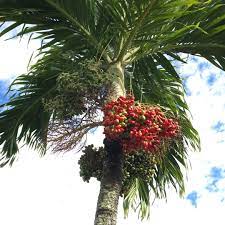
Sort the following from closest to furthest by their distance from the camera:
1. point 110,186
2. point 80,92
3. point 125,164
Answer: point 110,186 < point 80,92 < point 125,164

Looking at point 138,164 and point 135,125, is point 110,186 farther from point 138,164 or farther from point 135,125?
point 138,164

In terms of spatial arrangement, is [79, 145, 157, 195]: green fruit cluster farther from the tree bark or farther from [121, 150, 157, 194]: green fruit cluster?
the tree bark

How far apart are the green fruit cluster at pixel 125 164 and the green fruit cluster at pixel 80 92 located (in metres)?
0.56

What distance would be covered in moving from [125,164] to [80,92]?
3.35 feet

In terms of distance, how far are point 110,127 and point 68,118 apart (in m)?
0.78

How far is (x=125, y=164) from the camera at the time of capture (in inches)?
238

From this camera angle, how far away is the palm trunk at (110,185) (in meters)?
4.93

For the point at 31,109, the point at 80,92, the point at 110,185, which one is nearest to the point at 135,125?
the point at 110,185

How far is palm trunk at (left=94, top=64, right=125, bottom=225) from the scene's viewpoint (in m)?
4.93

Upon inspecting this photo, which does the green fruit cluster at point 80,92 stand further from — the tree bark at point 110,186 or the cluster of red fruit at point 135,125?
the tree bark at point 110,186

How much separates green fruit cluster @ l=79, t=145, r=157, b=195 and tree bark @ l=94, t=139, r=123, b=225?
1.68ft

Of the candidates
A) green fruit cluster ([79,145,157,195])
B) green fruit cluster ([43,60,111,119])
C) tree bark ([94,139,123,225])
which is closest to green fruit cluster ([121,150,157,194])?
green fruit cluster ([79,145,157,195])

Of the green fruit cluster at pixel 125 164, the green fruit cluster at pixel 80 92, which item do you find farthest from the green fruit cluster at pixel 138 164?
the green fruit cluster at pixel 80 92

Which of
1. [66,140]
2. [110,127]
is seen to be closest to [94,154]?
[66,140]
